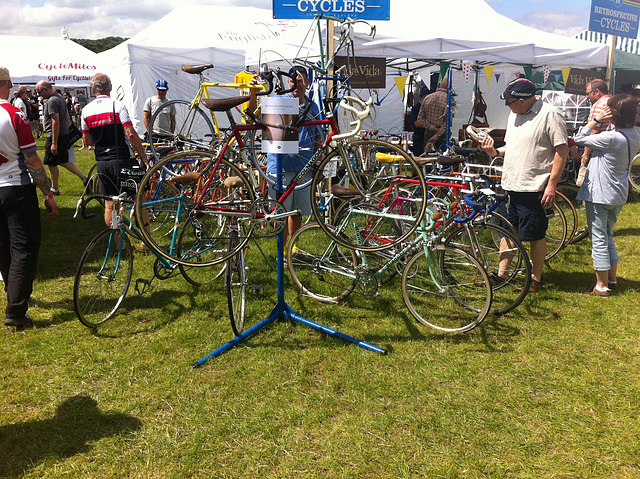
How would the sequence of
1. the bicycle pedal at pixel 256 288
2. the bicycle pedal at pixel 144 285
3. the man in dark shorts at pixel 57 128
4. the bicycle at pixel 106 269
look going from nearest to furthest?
the bicycle at pixel 106 269 → the bicycle pedal at pixel 256 288 → the bicycle pedal at pixel 144 285 → the man in dark shorts at pixel 57 128

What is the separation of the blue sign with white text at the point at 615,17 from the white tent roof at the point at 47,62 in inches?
644

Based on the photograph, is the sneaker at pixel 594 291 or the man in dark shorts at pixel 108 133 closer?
the sneaker at pixel 594 291

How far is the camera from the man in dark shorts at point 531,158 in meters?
4.09

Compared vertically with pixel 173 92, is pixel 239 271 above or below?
below

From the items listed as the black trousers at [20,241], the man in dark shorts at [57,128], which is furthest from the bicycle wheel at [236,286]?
the man in dark shorts at [57,128]

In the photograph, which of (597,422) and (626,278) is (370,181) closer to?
(597,422)

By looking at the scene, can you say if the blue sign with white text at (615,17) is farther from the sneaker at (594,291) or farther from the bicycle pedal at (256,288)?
the bicycle pedal at (256,288)

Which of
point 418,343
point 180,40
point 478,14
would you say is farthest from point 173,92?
point 418,343

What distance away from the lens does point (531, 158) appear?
166 inches

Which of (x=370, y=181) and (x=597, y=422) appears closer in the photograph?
(x=597, y=422)

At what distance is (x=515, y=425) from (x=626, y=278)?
10.1 ft

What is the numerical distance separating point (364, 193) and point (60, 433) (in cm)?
243

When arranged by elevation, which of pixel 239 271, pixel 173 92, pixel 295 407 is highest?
pixel 173 92

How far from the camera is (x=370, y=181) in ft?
12.3
